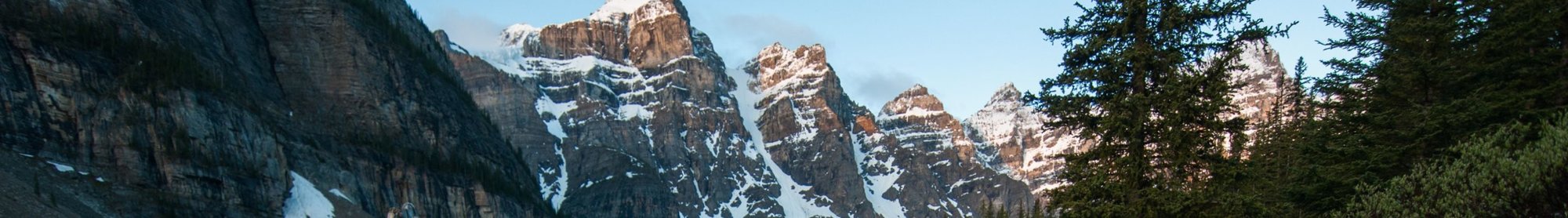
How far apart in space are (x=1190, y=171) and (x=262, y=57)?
416 ft

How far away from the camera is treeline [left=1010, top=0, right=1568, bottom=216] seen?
2177 cm

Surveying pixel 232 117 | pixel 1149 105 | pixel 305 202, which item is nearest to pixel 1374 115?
pixel 1149 105

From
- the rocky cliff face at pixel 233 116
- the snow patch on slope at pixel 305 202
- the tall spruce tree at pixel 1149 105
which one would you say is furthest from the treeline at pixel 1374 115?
the snow patch on slope at pixel 305 202

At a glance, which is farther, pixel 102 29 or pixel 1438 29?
pixel 102 29

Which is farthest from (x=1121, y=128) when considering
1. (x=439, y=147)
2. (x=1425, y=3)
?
(x=439, y=147)

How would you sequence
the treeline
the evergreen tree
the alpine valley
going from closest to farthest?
the treeline, the evergreen tree, the alpine valley

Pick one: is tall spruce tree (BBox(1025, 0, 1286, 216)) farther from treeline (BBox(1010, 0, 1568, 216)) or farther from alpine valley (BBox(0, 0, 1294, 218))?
alpine valley (BBox(0, 0, 1294, 218))

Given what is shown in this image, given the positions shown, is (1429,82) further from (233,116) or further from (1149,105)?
(233,116)

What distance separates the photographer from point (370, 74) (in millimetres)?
147750

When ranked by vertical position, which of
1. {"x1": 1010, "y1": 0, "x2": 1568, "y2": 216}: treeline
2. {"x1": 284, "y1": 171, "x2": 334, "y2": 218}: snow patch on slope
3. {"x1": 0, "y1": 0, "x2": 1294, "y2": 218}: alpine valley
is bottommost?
{"x1": 1010, "y1": 0, "x2": 1568, "y2": 216}: treeline

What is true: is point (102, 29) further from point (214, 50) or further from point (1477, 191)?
point (1477, 191)

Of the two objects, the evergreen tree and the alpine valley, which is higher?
the alpine valley

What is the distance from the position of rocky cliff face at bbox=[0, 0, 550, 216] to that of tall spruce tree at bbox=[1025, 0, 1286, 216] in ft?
182

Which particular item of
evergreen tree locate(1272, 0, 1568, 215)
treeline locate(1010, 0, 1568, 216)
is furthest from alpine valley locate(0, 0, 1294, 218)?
treeline locate(1010, 0, 1568, 216)
